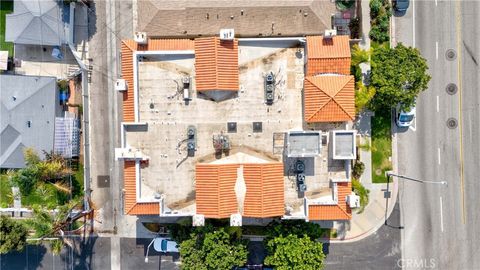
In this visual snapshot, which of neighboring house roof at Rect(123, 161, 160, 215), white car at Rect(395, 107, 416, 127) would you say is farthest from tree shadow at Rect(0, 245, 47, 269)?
white car at Rect(395, 107, 416, 127)

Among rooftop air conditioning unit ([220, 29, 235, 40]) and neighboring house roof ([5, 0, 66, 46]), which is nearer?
rooftop air conditioning unit ([220, 29, 235, 40])

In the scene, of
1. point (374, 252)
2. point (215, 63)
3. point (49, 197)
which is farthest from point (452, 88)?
point (49, 197)

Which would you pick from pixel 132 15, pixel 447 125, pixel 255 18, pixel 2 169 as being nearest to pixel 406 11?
pixel 447 125

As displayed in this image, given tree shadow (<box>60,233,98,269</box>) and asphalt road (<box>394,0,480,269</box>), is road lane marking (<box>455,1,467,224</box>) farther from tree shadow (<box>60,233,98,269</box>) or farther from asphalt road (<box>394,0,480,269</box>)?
tree shadow (<box>60,233,98,269</box>)

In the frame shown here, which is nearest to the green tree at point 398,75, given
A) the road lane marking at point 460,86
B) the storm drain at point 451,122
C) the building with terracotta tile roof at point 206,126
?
the road lane marking at point 460,86

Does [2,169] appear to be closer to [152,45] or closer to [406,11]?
[152,45]
